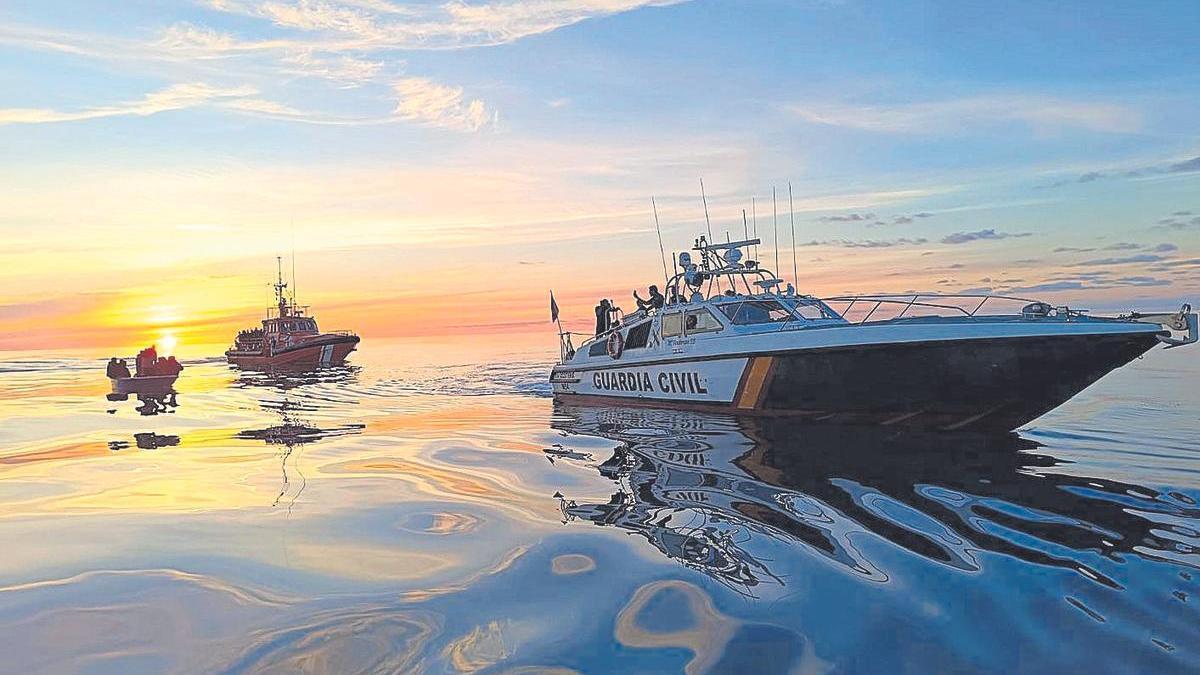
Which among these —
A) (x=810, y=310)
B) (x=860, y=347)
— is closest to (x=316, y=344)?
(x=810, y=310)

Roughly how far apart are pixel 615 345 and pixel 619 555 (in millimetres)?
11782

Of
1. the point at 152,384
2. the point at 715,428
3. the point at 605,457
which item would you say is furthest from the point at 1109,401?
the point at 152,384

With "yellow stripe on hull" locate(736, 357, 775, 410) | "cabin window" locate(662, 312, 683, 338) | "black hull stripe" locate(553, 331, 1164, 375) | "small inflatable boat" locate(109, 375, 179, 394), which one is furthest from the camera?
"small inflatable boat" locate(109, 375, 179, 394)

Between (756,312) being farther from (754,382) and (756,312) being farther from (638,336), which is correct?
(638,336)

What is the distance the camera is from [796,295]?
14938 mm

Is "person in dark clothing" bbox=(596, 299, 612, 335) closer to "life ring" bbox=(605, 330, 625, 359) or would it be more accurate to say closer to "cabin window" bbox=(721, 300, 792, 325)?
"life ring" bbox=(605, 330, 625, 359)

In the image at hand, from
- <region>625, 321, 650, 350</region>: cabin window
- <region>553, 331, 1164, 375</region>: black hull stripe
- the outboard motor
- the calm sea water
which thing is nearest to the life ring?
<region>625, 321, 650, 350</region>: cabin window

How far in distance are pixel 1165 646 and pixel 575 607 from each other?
3065mm

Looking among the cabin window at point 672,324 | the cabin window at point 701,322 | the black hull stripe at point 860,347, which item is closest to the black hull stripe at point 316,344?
the black hull stripe at point 860,347

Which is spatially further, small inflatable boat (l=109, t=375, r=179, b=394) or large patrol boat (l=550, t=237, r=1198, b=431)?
small inflatable boat (l=109, t=375, r=179, b=394)

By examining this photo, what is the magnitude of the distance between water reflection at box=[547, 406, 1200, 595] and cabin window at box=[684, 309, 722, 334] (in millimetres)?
3235

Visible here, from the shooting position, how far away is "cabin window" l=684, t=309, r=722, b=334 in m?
14.5

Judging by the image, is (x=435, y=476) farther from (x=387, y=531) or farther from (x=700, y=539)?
(x=700, y=539)

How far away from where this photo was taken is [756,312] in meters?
14.5
